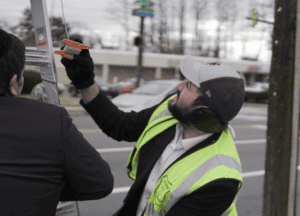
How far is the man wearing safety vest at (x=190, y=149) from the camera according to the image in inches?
57.5

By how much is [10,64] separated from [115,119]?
96 cm

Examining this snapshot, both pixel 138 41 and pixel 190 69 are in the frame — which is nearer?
pixel 190 69

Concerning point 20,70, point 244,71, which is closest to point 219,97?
point 20,70

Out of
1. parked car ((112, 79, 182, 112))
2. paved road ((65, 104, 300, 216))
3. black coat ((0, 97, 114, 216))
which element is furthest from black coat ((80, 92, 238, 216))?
parked car ((112, 79, 182, 112))

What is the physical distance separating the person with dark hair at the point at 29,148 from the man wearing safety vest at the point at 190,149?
472mm

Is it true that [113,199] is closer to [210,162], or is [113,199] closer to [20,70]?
[210,162]

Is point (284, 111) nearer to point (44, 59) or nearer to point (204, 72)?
point (204, 72)

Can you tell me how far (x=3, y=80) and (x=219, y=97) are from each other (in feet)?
2.99

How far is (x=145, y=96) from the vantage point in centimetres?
976

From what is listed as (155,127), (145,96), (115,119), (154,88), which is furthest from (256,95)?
(155,127)

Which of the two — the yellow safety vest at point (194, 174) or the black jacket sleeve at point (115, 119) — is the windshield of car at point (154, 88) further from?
the yellow safety vest at point (194, 174)

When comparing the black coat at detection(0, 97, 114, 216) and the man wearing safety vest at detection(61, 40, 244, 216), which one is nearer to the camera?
the black coat at detection(0, 97, 114, 216)

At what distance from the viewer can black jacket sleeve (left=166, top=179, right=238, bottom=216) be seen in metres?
1.43

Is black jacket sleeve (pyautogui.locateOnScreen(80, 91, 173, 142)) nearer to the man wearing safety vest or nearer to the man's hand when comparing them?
the man wearing safety vest
